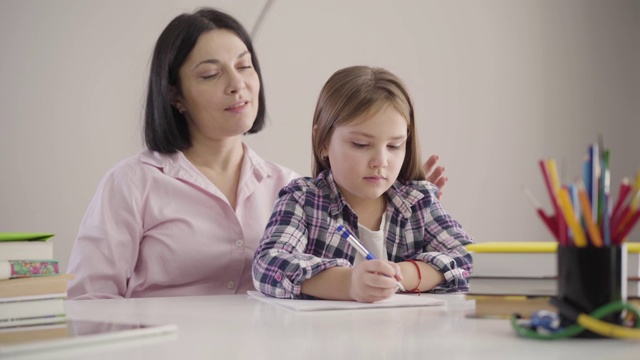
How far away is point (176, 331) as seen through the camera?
97cm

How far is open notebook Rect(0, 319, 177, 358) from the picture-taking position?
0.82 meters

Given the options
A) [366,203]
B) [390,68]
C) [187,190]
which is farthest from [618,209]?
[390,68]

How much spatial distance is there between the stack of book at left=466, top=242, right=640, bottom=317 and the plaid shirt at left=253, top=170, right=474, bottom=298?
1.25 feet

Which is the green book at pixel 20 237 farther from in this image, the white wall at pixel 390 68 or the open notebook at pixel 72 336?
the white wall at pixel 390 68

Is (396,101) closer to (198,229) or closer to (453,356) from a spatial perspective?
(198,229)

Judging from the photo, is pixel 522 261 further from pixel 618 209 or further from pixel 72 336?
pixel 72 336

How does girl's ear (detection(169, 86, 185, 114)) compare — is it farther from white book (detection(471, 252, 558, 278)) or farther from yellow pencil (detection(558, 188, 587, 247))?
yellow pencil (detection(558, 188, 587, 247))

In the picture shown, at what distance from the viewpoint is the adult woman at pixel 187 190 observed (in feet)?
5.96

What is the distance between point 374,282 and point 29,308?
0.47m

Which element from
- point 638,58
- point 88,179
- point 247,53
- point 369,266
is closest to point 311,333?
point 369,266

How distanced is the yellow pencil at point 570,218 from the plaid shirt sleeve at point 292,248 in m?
0.57

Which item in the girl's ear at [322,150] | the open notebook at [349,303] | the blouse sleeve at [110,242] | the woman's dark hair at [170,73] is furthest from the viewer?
the woman's dark hair at [170,73]

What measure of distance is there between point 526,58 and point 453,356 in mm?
3050

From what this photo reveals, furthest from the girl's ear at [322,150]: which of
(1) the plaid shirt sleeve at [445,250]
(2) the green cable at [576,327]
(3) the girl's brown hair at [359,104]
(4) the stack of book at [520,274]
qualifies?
(2) the green cable at [576,327]
